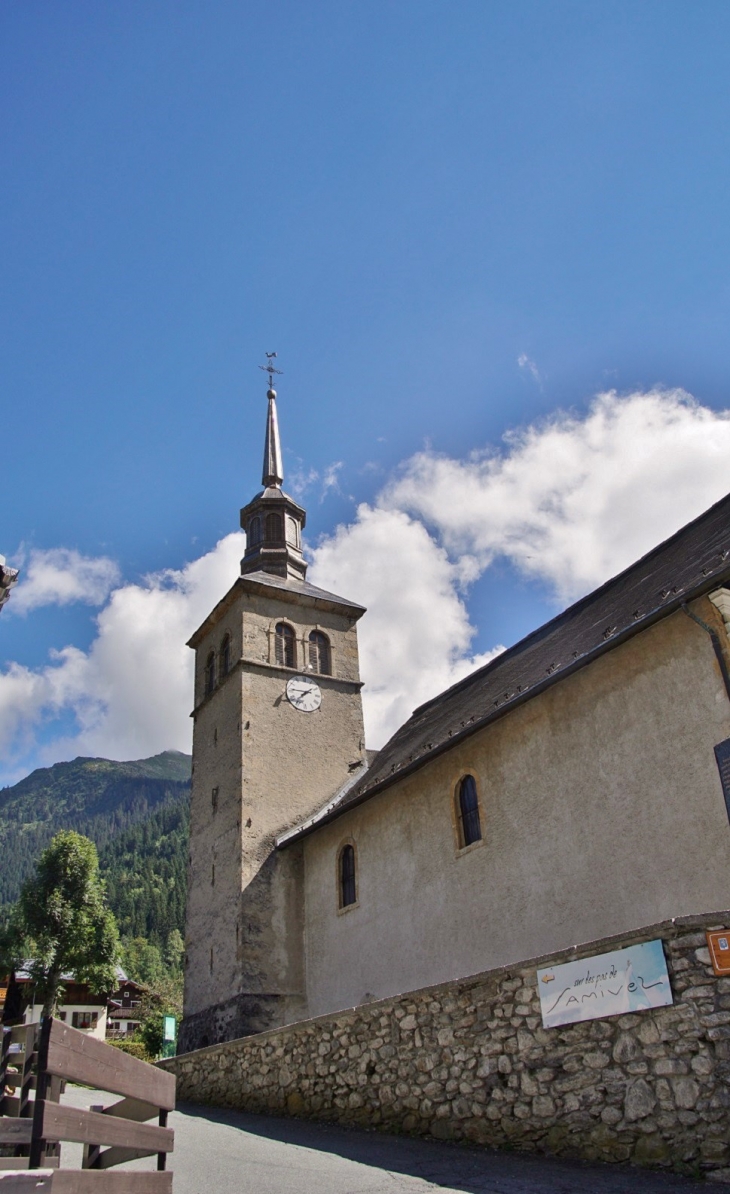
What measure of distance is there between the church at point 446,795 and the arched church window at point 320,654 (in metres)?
0.05

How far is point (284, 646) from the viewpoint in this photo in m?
26.2

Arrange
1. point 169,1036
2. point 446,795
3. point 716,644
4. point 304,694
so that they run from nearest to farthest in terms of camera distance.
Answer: point 716,644, point 446,795, point 169,1036, point 304,694

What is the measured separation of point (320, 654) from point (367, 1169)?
18.7 meters

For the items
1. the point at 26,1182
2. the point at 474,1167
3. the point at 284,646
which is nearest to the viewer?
the point at 26,1182

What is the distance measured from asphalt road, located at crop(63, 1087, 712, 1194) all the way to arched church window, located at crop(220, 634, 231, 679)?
15790 mm

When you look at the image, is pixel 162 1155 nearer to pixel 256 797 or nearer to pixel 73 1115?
pixel 73 1115

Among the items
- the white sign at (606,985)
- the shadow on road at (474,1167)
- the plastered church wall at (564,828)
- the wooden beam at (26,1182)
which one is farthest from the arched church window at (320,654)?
the wooden beam at (26,1182)

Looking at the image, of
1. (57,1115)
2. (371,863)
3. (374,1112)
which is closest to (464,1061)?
(374,1112)

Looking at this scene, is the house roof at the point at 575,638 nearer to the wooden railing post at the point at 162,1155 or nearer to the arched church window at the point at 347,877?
the arched church window at the point at 347,877

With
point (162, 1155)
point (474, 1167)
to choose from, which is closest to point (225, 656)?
point (474, 1167)

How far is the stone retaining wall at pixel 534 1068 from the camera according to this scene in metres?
7.24

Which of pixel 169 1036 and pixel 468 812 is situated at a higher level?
pixel 468 812

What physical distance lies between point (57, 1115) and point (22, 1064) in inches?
45.2

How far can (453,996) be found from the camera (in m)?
9.99
